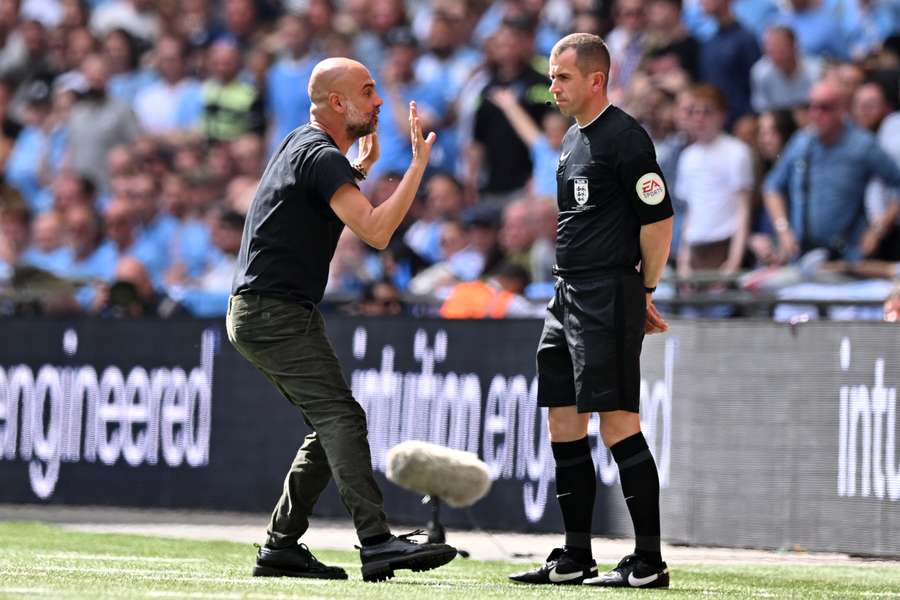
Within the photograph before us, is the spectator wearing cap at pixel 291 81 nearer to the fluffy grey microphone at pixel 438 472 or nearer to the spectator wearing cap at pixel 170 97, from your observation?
the spectator wearing cap at pixel 170 97

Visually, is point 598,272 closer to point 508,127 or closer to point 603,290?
point 603,290

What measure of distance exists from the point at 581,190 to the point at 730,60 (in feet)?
22.3

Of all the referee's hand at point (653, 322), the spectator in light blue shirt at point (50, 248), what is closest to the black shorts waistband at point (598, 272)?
the referee's hand at point (653, 322)

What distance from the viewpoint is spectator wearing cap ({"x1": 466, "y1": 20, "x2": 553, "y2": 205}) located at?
14344 millimetres

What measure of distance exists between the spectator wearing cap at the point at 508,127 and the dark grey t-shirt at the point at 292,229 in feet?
24.7

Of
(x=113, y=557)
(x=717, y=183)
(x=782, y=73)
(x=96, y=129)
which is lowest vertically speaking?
(x=113, y=557)

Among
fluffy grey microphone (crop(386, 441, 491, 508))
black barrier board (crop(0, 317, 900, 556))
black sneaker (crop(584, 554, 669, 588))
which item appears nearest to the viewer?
black sneaker (crop(584, 554, 669, 588))

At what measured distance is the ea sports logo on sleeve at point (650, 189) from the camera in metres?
6.78

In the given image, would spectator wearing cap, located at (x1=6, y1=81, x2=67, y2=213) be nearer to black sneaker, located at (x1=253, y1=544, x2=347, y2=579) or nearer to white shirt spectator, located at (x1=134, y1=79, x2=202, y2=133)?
white shirt spectator, located at (x1=134, y1=79, x2=202, y2=133)

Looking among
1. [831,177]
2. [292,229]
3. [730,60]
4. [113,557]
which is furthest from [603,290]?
[730,60]

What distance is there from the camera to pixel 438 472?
343 inches

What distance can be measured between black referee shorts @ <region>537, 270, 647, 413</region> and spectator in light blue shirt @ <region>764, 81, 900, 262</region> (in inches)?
213

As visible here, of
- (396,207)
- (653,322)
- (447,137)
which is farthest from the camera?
(447,137)

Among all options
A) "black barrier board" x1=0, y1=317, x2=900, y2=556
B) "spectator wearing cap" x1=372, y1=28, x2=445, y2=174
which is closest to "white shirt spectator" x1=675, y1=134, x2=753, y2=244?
"black barrier board" x1=0, y1=317, x2=900, y2=556
